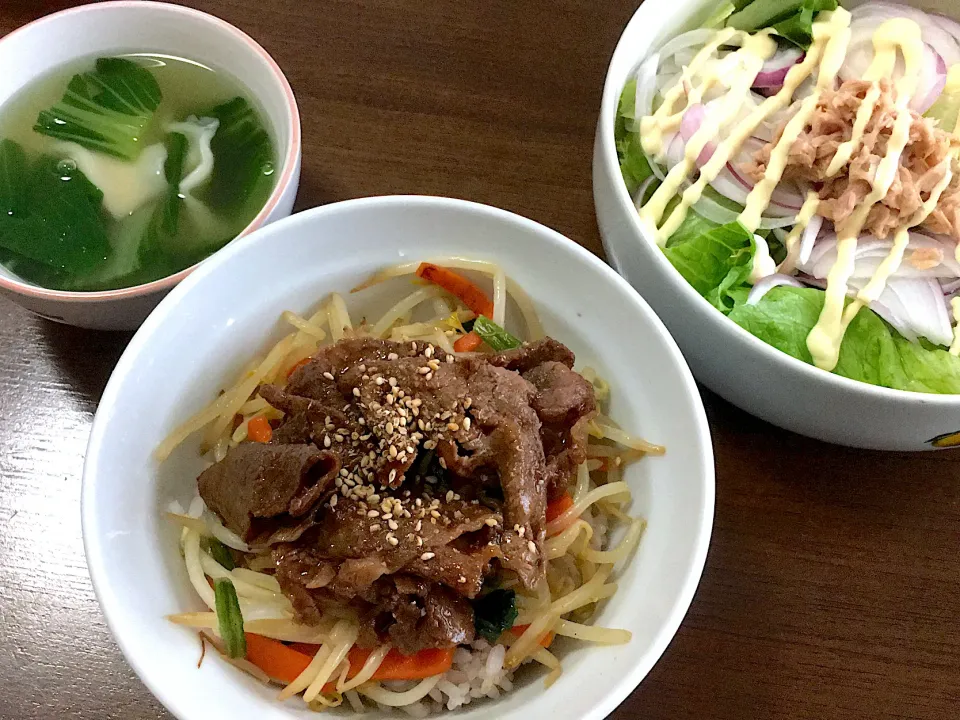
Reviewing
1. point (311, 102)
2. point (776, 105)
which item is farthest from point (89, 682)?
point (776, 105)

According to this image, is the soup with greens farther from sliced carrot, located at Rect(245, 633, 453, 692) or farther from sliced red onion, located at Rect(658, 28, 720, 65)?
sliced red onion, located at Rect(658, 28, 720, 65)

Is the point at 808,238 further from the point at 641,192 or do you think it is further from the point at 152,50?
the point at 152,50

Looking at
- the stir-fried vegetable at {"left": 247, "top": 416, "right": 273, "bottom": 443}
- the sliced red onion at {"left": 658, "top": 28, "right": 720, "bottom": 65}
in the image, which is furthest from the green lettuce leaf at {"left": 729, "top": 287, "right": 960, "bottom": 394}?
the stir-fried vegetable at {"left": 247, "top": 416, "right": 273, "bottom": 443}

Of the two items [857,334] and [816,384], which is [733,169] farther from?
[816,384]

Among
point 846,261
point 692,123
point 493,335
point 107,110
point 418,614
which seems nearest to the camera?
point 418,614

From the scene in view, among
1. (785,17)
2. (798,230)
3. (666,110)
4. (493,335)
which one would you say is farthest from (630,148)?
(493,335)

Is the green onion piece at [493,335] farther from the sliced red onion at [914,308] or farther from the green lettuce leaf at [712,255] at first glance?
the sliced red onion at [914,308]

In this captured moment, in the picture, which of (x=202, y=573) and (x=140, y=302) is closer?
(x=202, y=573)
